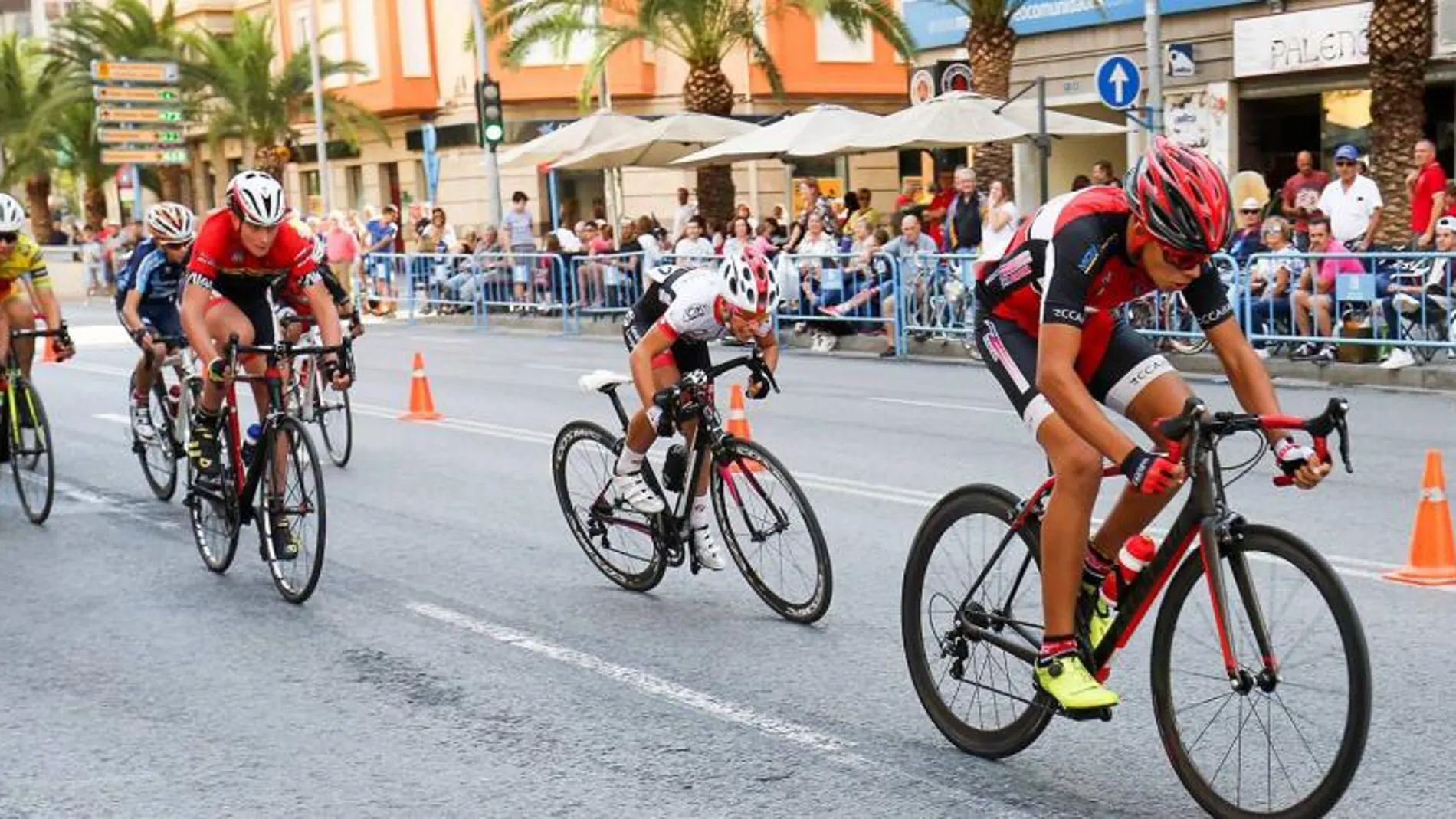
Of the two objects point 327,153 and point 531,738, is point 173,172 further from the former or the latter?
point 531,738

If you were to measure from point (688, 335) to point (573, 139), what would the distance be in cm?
2135

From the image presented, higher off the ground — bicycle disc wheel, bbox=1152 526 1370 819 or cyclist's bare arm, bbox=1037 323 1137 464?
cyclist's bare arm, bbox=1037 323 1137 464

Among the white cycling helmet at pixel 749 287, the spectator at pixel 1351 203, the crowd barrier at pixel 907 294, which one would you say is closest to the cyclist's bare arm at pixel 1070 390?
the white cycling helmet at pixel 749 287

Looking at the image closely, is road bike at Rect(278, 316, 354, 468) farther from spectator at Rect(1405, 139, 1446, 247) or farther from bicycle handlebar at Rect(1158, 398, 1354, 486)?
spectator at Rect(1405, 139, 1446, 247)

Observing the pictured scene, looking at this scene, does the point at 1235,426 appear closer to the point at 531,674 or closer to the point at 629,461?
the point at 531,674

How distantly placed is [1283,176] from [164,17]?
32248 mm

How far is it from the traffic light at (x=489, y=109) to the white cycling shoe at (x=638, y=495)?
22.3 metres

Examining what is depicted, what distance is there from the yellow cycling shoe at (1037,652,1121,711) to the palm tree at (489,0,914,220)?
978 inches

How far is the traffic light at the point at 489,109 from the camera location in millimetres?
29219

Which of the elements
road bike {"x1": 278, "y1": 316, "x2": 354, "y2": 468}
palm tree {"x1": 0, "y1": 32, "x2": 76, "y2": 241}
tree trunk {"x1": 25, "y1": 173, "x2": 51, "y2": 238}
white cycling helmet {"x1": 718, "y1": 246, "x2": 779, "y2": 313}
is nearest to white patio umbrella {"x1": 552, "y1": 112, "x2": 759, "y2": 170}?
road bike {"x1": 278, "y1": 316, "x2": 354, "y2": 468}

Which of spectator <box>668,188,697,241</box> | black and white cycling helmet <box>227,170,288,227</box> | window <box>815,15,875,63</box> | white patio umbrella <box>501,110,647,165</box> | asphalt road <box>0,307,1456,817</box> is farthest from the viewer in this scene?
window <box>815,15,875,63</box>

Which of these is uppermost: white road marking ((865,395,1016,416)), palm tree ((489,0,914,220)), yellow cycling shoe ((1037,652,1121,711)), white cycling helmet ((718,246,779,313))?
palm tree ((489,0,914,220))

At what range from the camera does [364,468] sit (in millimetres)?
12273

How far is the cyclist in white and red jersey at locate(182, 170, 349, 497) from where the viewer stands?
26.7 feet
